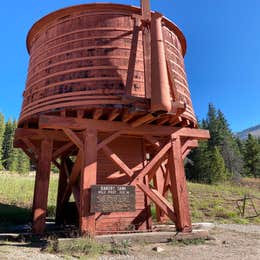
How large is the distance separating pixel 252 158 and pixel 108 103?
158ft

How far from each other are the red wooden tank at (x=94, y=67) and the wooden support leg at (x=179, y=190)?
1.16m

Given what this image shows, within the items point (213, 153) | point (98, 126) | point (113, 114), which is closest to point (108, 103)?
point (113, 114)

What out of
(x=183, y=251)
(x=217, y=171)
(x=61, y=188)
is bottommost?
(x=183, y=251)

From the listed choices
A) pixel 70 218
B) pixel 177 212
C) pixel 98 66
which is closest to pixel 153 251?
pixel 177 212

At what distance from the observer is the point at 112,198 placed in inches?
266

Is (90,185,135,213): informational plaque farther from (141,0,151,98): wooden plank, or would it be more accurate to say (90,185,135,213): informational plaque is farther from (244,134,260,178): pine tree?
(244,134,260,178): pine tree

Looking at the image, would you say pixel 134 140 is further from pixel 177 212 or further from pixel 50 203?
pixel 50 203

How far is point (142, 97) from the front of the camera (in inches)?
281

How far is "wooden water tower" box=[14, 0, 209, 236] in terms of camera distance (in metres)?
6.84

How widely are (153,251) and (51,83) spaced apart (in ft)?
18.4

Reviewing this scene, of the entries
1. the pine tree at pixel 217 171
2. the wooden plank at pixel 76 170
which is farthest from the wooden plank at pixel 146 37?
the pine tree at pixel 217 171

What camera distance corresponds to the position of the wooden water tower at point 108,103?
269 inches

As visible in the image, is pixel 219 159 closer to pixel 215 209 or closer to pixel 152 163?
pixel 215 209

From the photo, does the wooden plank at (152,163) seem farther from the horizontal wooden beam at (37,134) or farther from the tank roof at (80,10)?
the tank roof at (80,10)
